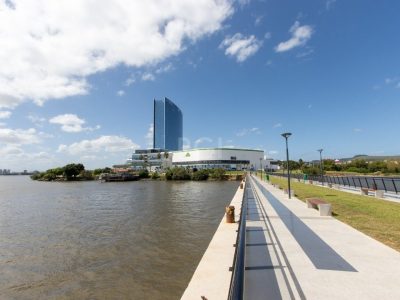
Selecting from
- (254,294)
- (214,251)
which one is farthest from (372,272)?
(214,251)

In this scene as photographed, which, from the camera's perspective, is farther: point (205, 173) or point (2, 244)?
point (205, 173)

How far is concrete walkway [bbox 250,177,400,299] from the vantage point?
6.61m

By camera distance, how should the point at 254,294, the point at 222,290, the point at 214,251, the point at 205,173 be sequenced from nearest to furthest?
the point at 254,294 < the point at 222,290 < the point at 214,251 < the point at 205,173

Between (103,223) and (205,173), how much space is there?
95.3 m

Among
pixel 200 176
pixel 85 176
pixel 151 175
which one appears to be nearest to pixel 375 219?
pixel 200 176

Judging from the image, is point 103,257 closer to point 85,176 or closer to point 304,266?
point 304,266

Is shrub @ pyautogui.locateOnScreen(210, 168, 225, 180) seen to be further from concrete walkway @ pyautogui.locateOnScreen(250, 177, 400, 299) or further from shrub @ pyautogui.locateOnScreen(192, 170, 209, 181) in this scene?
concrete walkway @ pyautogui.locateOnScreen(250, 177, 400, 299)

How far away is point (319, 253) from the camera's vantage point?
9352mm

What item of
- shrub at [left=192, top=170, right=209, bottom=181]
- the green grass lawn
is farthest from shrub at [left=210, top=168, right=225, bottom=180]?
the green grass lawn

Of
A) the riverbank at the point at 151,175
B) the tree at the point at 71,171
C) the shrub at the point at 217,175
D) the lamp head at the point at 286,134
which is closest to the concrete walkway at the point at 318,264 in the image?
the lamp head at the point at 286,134

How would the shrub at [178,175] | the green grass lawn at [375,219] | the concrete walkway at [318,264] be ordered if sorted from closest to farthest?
1. the concrete walkway at [318,264]
2. the green grass lawn at [375,219]
3. the shrub at [178,175]

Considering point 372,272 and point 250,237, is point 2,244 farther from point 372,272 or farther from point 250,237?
point 372,272

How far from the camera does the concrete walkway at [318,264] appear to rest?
21.7ft

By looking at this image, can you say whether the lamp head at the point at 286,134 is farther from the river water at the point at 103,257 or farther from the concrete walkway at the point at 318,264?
the concrete walkway at the point at 318,264
